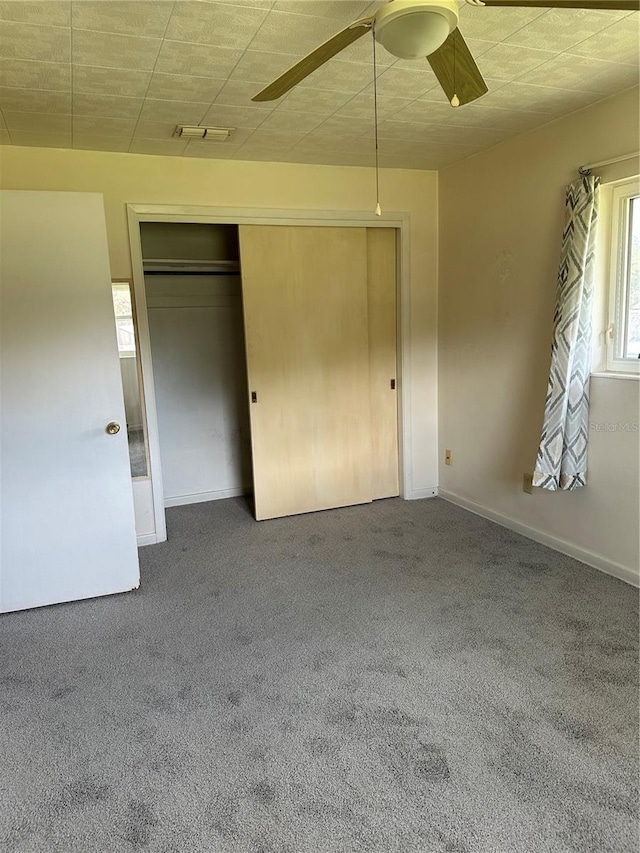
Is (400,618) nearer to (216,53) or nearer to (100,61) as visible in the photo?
(216,53)

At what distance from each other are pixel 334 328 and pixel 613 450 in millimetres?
2006

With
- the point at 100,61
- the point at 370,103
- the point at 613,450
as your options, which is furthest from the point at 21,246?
the point at 613,450

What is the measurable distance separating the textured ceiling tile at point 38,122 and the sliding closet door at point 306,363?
3.97 feet

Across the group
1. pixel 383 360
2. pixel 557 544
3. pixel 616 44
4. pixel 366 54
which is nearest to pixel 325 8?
pixel 366 54

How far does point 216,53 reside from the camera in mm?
2098

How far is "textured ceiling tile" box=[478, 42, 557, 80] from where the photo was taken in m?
2.15

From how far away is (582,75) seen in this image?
7.89 feet

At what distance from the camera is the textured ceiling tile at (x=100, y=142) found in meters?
2.98

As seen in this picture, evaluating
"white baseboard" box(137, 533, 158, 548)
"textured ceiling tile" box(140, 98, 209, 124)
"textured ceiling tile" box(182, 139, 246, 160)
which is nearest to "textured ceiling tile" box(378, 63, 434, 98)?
"textured ceiling tile" box(140, 98, 209, 124)

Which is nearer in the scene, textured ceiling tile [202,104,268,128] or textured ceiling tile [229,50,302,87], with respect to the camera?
textured ceiling tile [229,50,302,87]

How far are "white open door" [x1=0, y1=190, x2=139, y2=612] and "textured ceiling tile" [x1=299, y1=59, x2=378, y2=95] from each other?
1169 millimetres

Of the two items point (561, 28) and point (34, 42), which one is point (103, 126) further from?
point (561, 28)

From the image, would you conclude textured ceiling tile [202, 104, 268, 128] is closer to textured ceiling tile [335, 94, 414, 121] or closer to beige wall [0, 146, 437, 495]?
textured ceiling tile [335, 94, 414, 121]

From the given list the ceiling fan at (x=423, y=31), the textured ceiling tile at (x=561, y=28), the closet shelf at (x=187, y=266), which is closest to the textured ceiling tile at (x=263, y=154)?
the closet shelf at (x=187, y=266)
